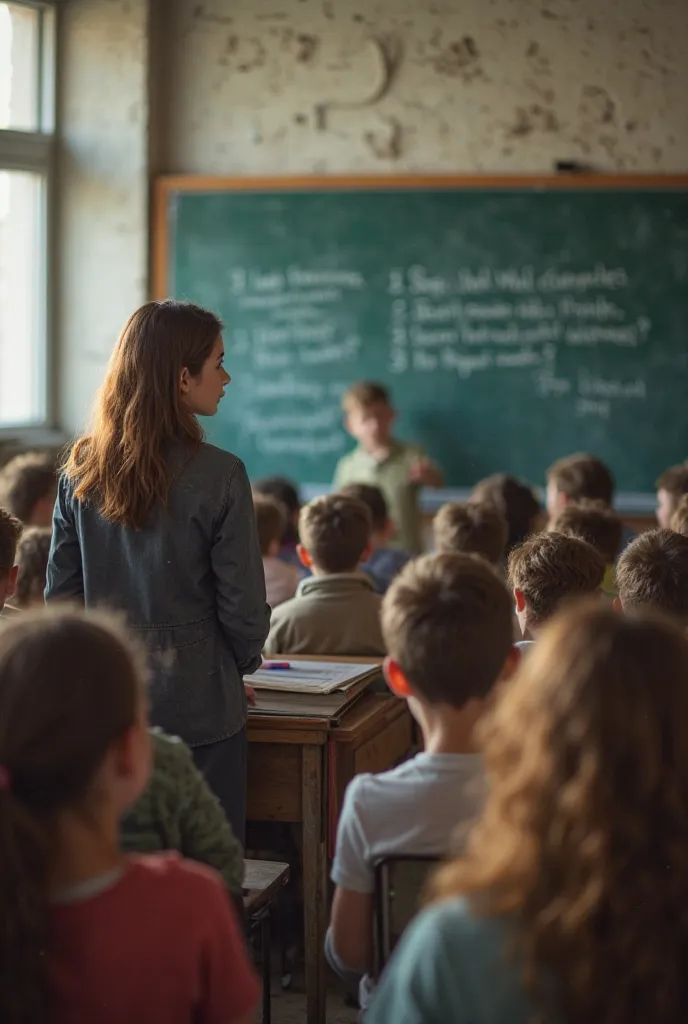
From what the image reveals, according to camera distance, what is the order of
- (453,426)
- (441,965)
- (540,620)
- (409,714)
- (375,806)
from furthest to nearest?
(453,426) → (409,714) → (540,620) → (375,806) → (441,965)

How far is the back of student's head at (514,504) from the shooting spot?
417 centimetres

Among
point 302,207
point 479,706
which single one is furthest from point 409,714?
point 302,207

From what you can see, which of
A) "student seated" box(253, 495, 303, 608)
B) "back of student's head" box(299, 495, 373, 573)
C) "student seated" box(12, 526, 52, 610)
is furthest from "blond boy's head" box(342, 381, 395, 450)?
"student seated" box(12, 526, 52, 610)

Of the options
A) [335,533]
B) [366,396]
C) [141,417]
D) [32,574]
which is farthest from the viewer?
[366,396]

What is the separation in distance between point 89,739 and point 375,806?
1.71 ft

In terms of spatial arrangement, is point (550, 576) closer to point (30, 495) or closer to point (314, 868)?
point (314, 868)

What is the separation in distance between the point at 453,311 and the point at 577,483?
1.71 m

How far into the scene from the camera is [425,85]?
223 inches

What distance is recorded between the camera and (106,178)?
5.99 m

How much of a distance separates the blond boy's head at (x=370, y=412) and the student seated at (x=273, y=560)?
5.98 feet

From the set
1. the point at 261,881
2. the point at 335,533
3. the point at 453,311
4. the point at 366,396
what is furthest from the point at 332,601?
the point at 453,311

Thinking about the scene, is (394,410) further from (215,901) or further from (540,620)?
(215,901)

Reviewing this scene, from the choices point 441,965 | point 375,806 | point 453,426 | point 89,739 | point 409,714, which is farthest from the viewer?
point 453,426

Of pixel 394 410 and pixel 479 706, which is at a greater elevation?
pixel 394 410
